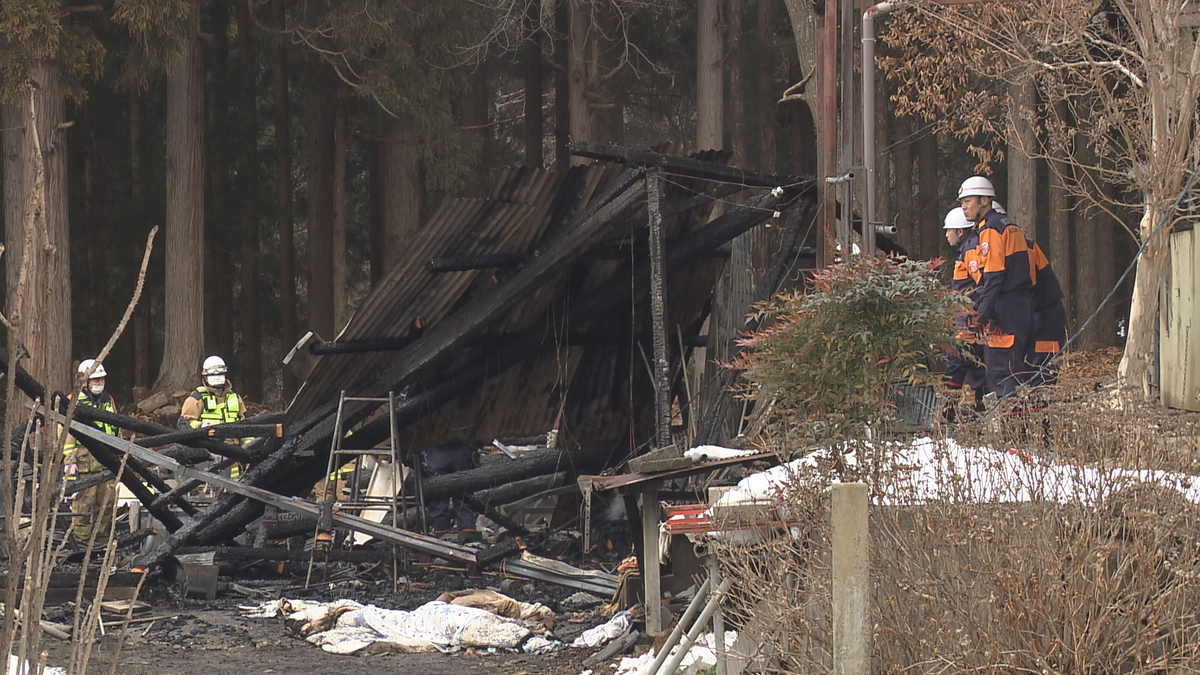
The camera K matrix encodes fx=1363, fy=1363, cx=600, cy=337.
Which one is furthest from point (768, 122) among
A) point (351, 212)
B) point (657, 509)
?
point (657, 509)

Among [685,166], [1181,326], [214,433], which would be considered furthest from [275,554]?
[1181,326]

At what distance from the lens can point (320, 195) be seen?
26812 millimetres

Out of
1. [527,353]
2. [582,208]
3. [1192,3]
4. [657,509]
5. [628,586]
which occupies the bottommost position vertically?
[628,586]

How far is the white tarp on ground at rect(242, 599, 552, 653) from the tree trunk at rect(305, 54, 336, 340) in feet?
53.7

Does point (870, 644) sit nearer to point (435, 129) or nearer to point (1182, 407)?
point (1182, 407)

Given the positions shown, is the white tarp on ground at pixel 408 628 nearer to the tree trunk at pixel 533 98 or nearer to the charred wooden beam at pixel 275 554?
the charred wooden beam at pixel 275 554

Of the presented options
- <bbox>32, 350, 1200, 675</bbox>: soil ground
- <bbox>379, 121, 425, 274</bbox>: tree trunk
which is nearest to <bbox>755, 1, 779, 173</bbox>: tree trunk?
<bbox>379, 121, 425, 274</bbox>: tree trunk

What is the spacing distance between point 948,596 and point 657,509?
402cm

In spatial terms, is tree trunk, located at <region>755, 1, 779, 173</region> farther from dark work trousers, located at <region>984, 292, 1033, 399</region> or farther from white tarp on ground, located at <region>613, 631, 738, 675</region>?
white tarp on ground, located at <region>613, 631, 738, 675</region>

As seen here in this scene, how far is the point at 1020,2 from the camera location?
12.0 meters

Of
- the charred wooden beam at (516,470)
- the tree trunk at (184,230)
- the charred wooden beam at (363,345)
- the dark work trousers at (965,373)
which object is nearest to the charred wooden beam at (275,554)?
the charred wooden beam at (516,470)

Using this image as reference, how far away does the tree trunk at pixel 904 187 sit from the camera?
28047 mm

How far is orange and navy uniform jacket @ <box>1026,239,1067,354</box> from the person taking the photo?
9594mm

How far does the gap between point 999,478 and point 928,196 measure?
2511cm
